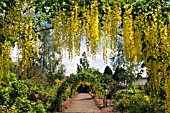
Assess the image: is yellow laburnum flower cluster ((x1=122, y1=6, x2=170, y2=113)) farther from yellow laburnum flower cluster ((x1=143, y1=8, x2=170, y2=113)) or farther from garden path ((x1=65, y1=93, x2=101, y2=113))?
garden path ((x1=65, y1=93, x2=101, y2=113))

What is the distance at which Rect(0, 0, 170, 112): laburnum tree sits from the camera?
4.36 metres

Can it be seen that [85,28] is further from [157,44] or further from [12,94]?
[12,94]

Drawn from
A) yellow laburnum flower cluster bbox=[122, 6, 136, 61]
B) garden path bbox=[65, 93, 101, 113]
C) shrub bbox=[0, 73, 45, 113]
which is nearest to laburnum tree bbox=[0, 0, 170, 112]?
yellow laburnum flower cluster bbox=[122, 6, 136, 61]

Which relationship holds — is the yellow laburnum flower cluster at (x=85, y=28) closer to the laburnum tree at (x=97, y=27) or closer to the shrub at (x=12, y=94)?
the laburnum tree at (x=97, y=27)

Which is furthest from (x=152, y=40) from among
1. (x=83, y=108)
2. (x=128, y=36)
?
(x=83, y=108)

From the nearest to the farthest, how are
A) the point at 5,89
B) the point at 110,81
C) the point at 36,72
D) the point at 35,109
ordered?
the point at 5,89 → the point at 35,109 → the point at 36,72 → the point at 110,81

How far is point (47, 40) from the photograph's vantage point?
39656mm

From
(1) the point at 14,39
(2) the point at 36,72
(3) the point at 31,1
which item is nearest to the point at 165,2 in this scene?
(3) the point at 31,1

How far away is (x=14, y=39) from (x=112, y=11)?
1407 millimetres

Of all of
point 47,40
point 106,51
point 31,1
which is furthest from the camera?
point 47,40

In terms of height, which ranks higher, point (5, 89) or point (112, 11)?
point (112, 11)

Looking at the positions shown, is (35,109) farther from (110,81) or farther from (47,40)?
(47,40)

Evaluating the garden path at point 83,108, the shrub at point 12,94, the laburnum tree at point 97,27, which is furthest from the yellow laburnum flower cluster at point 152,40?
the garden path at point 83,108

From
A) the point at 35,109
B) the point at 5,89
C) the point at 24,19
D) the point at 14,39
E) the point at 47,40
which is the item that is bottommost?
the point at 35,109
